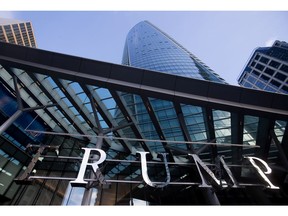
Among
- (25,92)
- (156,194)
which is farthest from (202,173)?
(25,92)

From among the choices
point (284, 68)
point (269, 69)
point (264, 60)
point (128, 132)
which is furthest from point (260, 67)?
point (128, 132)

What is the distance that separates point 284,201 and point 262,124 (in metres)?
8.42

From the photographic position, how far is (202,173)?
8062 millimetres

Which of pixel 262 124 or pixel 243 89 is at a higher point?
pixel 243 89

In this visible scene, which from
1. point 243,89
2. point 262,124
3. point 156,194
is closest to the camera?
point 243,89

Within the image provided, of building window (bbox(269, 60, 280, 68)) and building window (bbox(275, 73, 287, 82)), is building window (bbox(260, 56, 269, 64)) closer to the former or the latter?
building window (bbox(269, 60, 280, 68))

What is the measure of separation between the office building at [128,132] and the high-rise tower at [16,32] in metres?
159

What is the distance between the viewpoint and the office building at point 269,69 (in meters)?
80.2

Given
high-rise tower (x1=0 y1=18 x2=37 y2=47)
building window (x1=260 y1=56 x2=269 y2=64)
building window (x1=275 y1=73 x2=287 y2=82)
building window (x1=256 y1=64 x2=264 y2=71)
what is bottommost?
high-rise tower (x1=0 y1=18 x2=37 y2=47)

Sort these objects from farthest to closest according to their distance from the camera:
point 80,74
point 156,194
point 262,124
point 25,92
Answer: point 25,92 → point 156,194 → point 262,124 → point 80,74

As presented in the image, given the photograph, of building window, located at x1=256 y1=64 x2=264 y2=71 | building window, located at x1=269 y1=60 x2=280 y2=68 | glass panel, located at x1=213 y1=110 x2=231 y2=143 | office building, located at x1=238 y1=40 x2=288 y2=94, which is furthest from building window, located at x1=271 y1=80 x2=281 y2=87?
glass panel, located at x1=213 y1=110 x2=231 y2=143

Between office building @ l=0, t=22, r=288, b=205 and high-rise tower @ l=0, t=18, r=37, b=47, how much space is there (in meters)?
159

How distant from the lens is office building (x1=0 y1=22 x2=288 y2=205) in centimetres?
851
